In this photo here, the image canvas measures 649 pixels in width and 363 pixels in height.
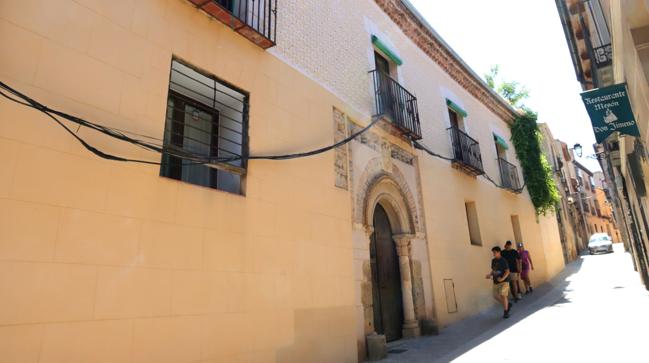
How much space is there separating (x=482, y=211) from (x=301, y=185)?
6927 mm

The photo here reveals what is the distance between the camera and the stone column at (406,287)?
6629mm

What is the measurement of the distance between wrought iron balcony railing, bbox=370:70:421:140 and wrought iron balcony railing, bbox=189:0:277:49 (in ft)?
8.59

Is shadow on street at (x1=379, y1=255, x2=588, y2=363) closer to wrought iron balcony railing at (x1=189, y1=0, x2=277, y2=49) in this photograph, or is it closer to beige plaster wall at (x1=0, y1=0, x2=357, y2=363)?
beige plaster wall at (x1=0, y1=0, x2=357, y2=363)

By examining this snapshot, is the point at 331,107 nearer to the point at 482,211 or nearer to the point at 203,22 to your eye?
the point at 203,22

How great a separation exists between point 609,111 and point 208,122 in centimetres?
495

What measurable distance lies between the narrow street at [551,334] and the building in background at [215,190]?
0.60m

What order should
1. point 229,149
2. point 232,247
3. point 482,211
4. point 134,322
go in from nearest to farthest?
1. point 134,322
2. point 232,247
3. point 229,149
4. point 482,211

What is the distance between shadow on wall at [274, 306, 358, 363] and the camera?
436cm

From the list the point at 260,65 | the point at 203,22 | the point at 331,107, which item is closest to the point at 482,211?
the point at 331,107

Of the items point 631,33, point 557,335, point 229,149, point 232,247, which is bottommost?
point 557,335

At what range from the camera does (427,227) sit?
756 centimetres

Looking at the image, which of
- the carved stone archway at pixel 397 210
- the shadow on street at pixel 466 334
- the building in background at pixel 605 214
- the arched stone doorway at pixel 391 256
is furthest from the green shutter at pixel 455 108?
the building in background at pixel 605 214

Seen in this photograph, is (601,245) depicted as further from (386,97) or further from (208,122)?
(208,122)

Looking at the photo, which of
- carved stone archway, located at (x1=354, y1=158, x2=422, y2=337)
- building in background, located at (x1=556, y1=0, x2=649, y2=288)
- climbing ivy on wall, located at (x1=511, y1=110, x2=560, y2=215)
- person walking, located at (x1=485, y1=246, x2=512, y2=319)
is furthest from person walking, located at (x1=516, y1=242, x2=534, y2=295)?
carved stone archway, located at (x1=354, y1=158, x2=422, y2=337)
